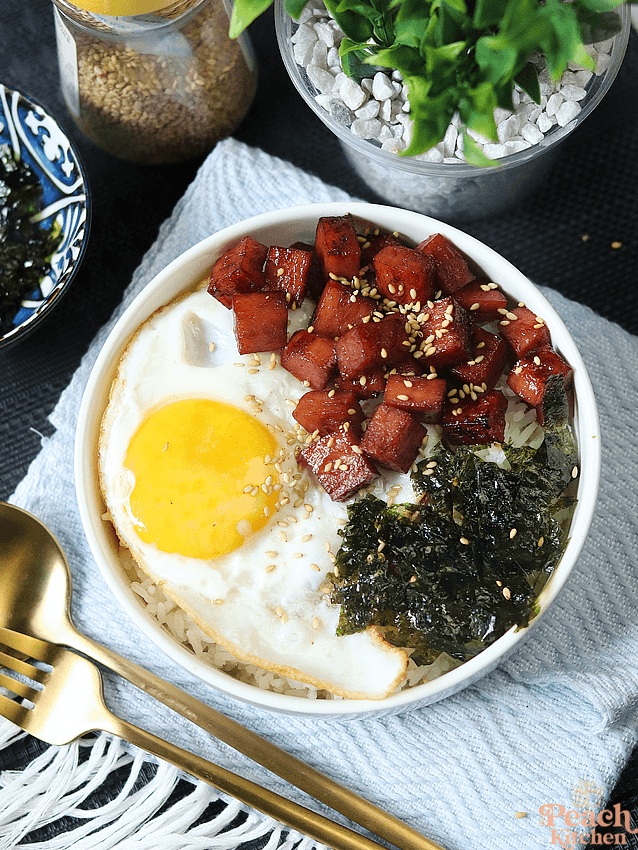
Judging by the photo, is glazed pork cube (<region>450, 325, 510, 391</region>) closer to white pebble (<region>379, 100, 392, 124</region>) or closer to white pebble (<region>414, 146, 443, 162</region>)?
white pebble (<region>414, 146, 443, 162</region>)

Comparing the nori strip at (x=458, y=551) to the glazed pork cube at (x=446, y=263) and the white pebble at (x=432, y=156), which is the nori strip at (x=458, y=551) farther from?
the white pebble at (x=432, y=156)

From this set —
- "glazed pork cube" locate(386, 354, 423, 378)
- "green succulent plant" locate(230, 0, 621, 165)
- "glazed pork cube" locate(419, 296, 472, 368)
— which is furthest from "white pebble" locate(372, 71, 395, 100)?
"glazed pork cube" locate(386, 354, 423, 378)

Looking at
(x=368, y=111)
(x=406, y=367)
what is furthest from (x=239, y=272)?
(x=368, y=111)

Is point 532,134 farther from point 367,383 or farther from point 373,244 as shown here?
point 367,383

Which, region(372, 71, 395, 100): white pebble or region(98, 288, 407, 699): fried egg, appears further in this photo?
region(372, 71, 395, 100): white pebble

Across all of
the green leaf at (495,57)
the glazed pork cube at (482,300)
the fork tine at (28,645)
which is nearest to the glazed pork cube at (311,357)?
the glazed pork cube at (482,300)

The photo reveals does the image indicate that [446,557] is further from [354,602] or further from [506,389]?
[506,389]
